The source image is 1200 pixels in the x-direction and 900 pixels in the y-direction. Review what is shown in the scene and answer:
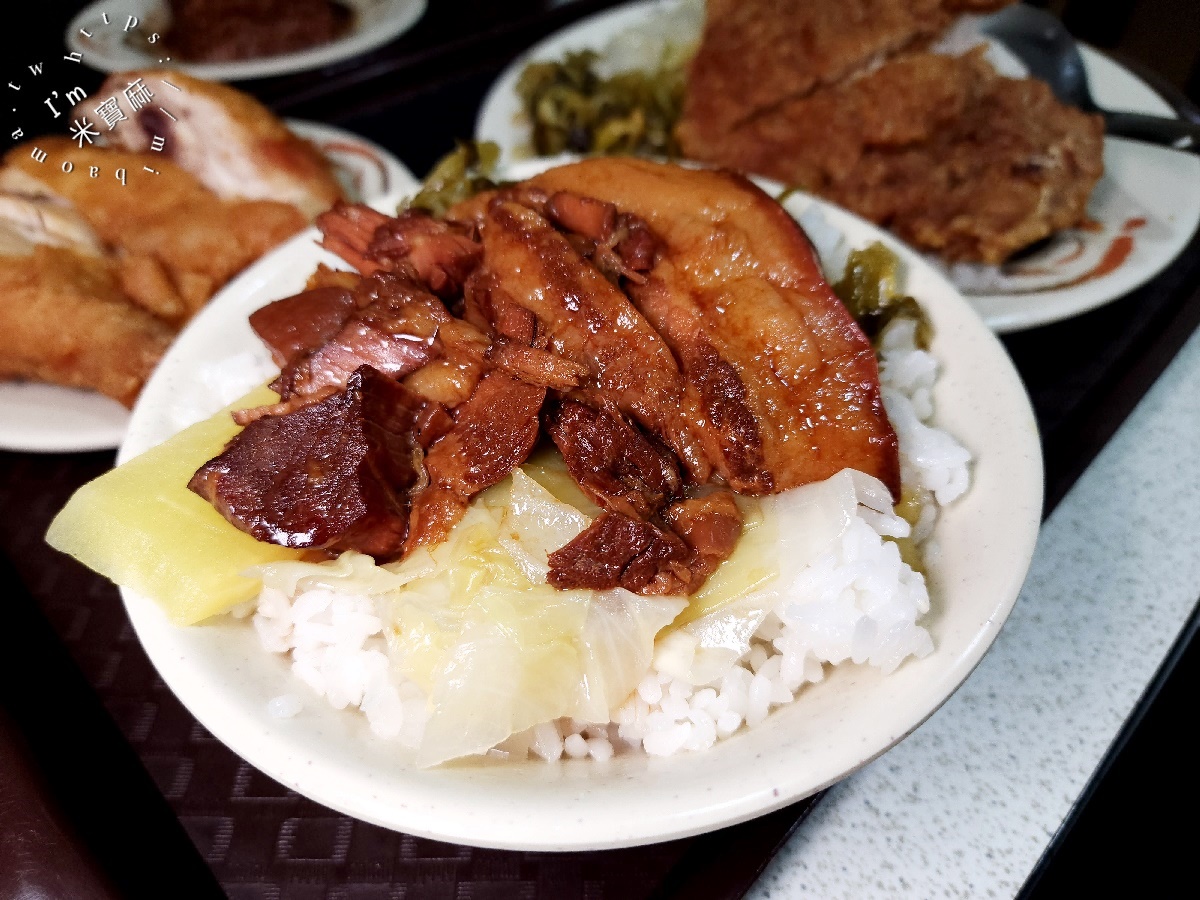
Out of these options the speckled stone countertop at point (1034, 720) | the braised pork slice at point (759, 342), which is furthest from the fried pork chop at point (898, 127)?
the braised pork slice at point (759, 342)

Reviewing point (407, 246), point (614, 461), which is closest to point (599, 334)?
point (614, 461)

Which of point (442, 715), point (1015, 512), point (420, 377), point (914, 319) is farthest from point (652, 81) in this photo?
point (442, 715)

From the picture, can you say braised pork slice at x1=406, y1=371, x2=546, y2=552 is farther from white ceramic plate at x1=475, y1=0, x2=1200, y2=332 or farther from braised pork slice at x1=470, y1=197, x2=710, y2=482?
white ceramic plate at x1=475, y1=0, x2=1200, y2=332

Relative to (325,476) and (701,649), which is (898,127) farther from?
(325,476)

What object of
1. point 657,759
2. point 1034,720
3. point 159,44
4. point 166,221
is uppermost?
point 159,44

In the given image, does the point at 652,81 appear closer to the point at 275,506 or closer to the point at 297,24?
the point at 297,24

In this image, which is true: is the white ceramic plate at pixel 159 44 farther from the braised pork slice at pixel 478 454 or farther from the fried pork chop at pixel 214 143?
the braised pork slice at pixel 478 454

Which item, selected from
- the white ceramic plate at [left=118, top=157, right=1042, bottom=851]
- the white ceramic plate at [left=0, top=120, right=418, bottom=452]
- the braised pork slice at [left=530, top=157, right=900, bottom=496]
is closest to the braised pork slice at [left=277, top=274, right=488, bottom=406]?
the braised pork slice at [left=530, top=157, right=900, bottom=496]
